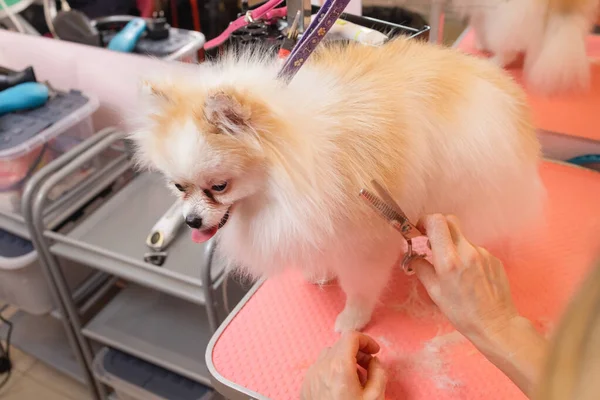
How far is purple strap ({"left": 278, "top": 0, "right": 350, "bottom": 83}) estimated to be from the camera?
61 cm

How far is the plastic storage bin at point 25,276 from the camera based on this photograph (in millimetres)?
1213

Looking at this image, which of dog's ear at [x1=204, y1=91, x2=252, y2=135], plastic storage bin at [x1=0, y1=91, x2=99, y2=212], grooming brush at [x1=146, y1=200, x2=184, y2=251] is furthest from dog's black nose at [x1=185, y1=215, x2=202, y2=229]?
plastic storage bin at [x1=0, y1=91, x2=99, y2=212]

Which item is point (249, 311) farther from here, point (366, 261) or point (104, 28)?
point (104, 28)

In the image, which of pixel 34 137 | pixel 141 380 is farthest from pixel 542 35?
pixel 141 380

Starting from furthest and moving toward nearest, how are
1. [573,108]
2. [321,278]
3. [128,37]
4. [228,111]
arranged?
[128,37], [573,108], [321,278], [228,111]

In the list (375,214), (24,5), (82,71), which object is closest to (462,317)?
(375,214)

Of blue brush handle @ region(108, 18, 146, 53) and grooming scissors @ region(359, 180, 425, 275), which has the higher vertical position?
blue brush handle @ region(108, 18, 146, 53)

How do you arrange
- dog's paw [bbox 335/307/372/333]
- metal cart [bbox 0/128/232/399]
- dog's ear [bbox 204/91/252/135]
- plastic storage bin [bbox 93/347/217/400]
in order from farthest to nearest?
plastic storage bin [bbox 93/347/217/400]
metal cart [bbox 0/128/232/399]
dog's paw [bbox 335/307/372/333]
dog's ear [bbox 204/91/252/135]

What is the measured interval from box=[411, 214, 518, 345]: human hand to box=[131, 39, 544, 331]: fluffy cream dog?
9cm

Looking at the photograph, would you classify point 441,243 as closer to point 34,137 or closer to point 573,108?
point 573,108

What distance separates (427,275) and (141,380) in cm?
96

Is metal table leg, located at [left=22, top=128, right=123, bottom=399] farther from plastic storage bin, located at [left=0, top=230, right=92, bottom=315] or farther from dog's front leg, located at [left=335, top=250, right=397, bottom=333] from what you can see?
dog's front leg, located at [left=335, top=250, right=397, bottom=333]

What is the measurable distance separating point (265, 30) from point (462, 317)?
710mm

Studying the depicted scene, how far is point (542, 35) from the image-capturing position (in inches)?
45.9
